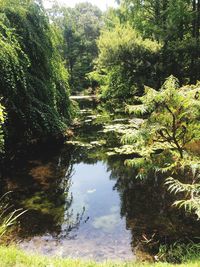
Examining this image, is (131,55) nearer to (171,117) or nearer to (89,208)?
(171,117)

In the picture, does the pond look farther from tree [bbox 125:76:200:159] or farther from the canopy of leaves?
the canopy of leaves

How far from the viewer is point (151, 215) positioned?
20.9 ft

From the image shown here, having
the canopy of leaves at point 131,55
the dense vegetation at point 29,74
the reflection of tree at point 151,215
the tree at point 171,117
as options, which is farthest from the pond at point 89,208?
the canopy of leaves at point 131,55

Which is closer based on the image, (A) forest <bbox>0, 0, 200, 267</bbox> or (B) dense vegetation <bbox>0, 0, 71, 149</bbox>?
(A) forest <bbox>0, 0, 200, 267</bbox>

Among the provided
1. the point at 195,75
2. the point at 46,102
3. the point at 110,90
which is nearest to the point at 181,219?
the point at 46,102

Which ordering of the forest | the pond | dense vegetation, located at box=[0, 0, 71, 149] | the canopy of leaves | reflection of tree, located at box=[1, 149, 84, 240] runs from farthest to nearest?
the canopy of leaves, dense vegetation, located at box=[0, 0, 71, 149], reflection of tree, located at box=[1, 149, 84, 240], the pond, the forest

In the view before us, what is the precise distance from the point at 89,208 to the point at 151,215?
134cm

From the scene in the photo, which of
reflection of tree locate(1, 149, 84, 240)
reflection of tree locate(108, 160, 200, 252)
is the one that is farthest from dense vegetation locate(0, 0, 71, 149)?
reflection of tree locate(108, 160, 200, 252)

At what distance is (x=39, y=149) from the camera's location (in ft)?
37.4

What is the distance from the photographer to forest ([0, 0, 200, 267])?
17.4 ft

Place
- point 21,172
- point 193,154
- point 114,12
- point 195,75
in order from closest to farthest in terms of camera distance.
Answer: point 193,154 → point 21,172 → point 195,75 → point 114,12

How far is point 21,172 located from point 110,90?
18921mm

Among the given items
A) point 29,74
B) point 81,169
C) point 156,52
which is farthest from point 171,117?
point 156,52

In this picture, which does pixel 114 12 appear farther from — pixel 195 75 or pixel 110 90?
pixel 195 75
